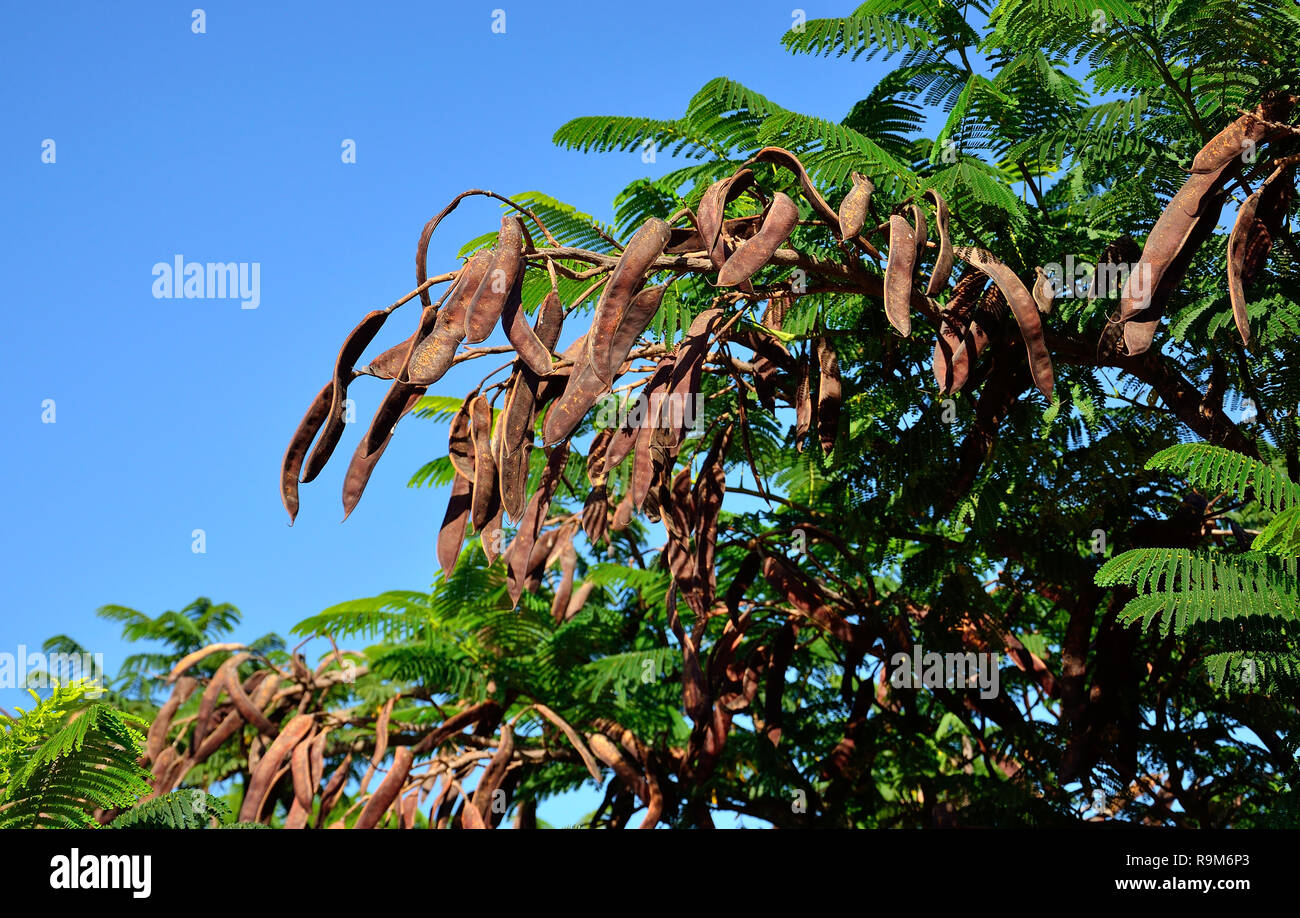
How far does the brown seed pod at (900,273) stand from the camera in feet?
9.24

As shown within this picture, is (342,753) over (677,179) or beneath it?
Result: beneath

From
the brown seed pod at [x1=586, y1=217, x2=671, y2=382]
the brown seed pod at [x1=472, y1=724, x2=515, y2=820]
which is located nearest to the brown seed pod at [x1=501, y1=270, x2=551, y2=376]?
the brown seed pod at [x1=586, y1=217, x2=671, y2=382]

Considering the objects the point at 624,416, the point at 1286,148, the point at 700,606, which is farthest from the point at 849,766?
the point at 1286,148

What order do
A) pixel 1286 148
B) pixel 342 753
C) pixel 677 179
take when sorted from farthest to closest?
pixel 342 753, pixel 677 179, pixel 1286 148

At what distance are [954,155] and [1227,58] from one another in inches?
37.6

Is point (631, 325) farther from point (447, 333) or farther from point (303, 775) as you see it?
point (303, 775)

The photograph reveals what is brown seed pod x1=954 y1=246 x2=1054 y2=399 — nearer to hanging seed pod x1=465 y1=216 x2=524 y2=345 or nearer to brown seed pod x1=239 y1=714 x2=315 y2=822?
hanging seed pod x1=465 y1=216 x2=524 y2=345

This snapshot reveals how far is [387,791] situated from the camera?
5.01 meters

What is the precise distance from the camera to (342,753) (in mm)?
7547

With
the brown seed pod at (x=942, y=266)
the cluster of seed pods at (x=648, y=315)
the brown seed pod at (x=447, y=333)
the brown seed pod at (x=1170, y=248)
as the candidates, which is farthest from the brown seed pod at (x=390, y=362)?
the brown seed pod at (x=1170, y=248)

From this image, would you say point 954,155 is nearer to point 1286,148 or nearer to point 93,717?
point 1286,148

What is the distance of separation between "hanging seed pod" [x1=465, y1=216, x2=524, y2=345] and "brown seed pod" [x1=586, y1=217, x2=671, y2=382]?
→ 0.22 metres

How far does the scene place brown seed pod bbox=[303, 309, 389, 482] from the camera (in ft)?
9.53

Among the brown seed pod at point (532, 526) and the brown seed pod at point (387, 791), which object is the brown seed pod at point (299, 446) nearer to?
the brown seed pod at point (532, 526)
